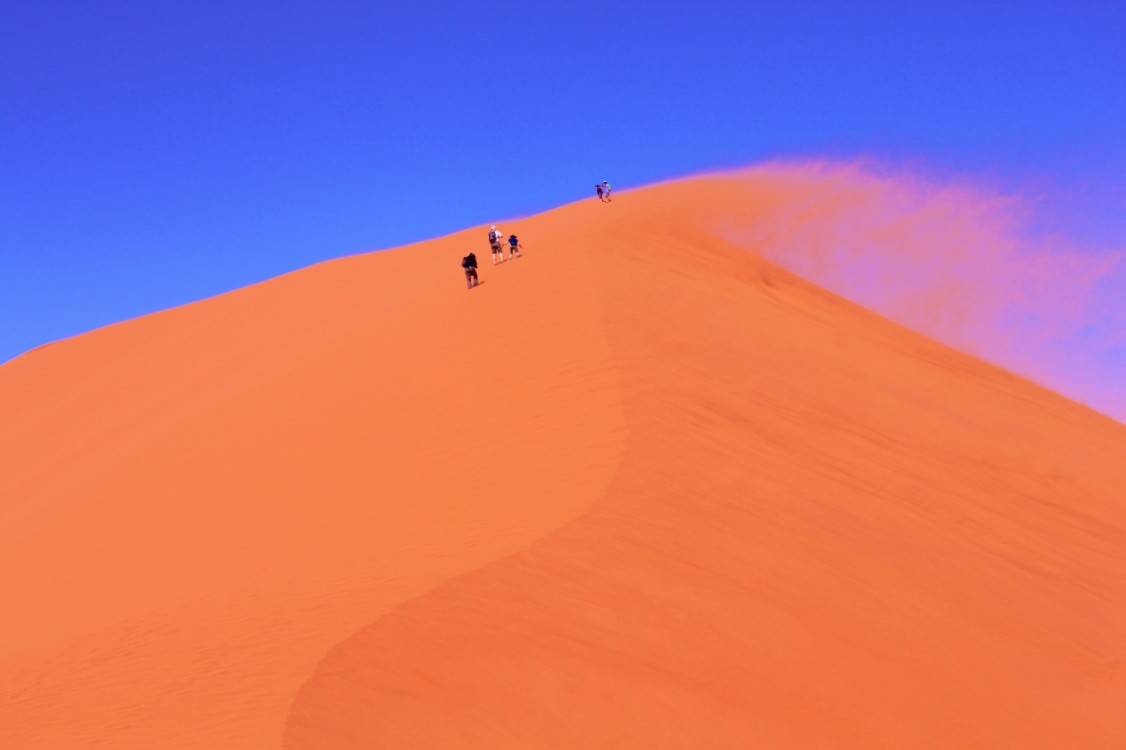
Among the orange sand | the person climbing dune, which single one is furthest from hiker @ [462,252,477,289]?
the orange sand

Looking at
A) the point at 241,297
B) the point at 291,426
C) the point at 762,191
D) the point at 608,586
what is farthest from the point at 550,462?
the point at 241,297

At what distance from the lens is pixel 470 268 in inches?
674

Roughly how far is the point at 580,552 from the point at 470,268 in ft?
32.8

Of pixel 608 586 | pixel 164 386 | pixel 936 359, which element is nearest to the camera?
pixel 608 586

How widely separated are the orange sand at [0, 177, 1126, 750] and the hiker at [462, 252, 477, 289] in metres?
0.74

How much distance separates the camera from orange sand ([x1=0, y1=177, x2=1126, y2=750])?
6684 millimetres

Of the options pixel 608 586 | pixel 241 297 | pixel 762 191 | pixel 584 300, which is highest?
pixel 762 191

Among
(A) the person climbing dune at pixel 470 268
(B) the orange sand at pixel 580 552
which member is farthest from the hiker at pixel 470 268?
(B) the orange sand at pixel 580 552

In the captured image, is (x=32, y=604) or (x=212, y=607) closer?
(x=212, y=607)

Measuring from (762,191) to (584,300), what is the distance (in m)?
16.8

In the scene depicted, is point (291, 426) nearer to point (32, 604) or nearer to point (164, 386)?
point (32, 604)

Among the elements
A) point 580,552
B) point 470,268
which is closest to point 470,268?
point 470,268

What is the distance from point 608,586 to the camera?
7566 millimetres

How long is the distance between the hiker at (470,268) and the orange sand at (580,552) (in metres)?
0.74
